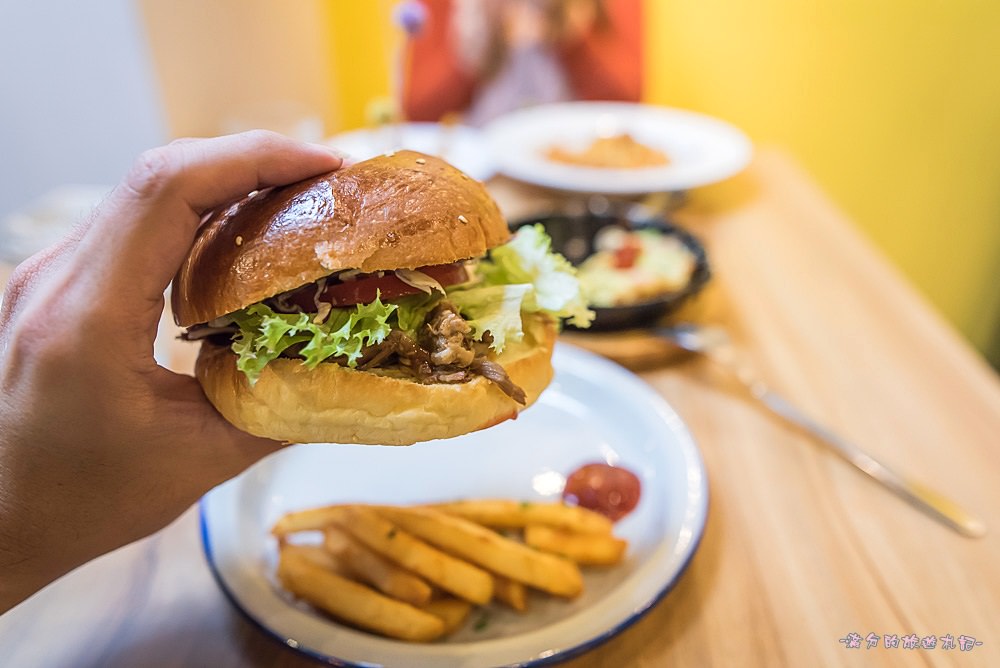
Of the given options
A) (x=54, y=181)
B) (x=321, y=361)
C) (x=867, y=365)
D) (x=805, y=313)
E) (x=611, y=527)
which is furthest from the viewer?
(x=54, y=181)

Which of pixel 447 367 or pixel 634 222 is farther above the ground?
pixel 447 367

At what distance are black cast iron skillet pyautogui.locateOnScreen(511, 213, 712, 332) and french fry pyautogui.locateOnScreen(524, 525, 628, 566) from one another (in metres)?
0.90

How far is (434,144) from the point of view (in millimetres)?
3895

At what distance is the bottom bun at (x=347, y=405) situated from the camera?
122 centimetres

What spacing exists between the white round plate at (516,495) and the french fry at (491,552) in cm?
8

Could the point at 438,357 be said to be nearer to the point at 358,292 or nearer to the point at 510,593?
the point at 358,292

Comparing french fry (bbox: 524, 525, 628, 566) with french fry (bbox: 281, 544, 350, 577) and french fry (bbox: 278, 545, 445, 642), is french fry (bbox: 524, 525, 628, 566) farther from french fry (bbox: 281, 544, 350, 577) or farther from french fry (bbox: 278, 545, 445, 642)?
french fry (bbox: 281, 544, 350, 577)

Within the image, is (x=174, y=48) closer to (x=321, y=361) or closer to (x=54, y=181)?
(x=54, y=181)

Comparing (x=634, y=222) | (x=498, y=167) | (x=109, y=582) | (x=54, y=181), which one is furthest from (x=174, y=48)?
(x=109, y=582)

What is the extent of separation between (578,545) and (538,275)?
629mm

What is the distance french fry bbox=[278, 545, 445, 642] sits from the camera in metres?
1.29

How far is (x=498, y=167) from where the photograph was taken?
3611 mm

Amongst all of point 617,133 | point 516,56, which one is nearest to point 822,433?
point 617,133

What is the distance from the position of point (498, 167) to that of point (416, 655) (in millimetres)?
2786
